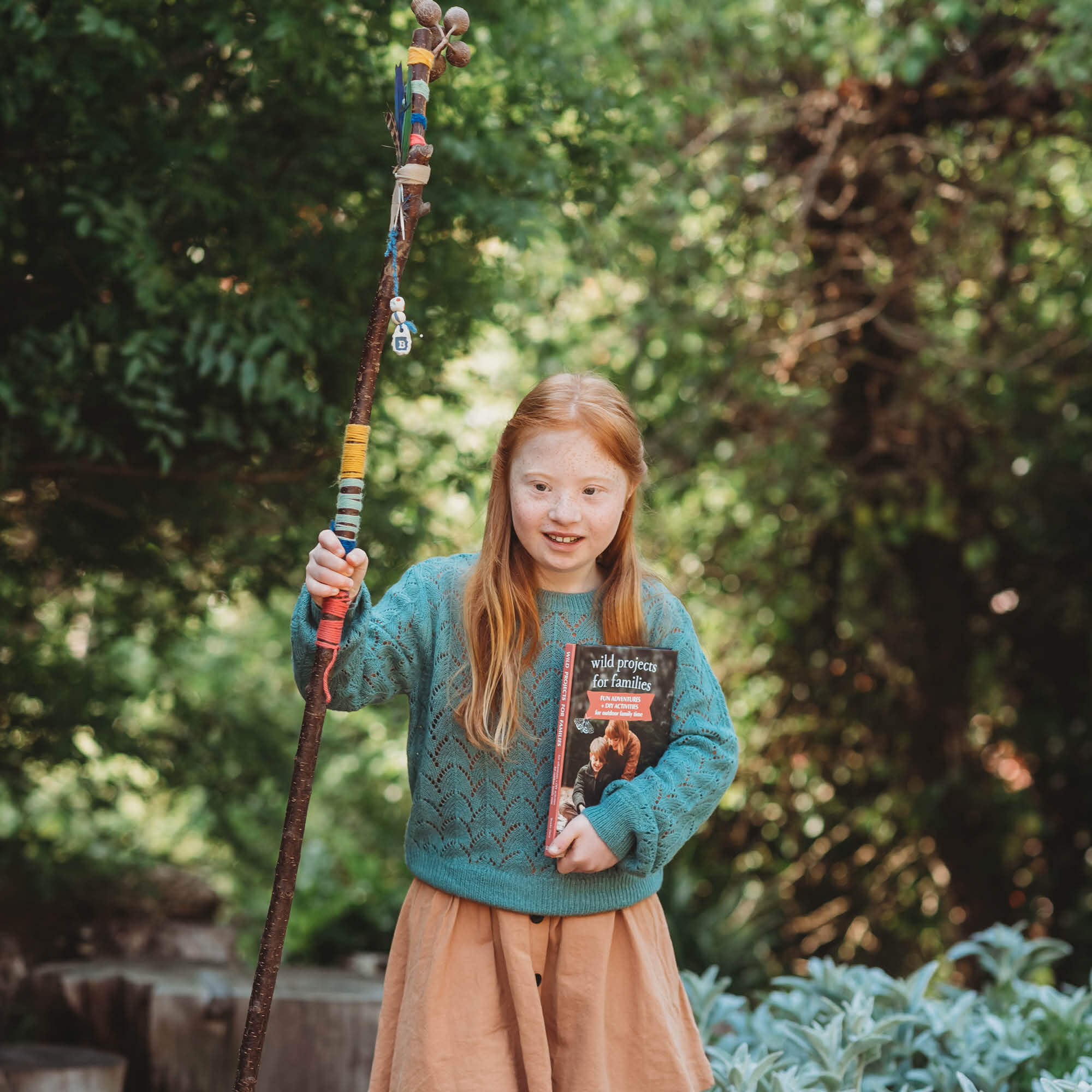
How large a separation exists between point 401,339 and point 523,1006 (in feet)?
3.23

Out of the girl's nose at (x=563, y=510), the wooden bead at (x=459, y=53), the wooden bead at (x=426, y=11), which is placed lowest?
the girl's nose at (x=563, y=510)

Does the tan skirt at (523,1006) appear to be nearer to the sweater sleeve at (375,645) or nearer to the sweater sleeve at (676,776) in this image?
the sweater sleeve at (676,776)

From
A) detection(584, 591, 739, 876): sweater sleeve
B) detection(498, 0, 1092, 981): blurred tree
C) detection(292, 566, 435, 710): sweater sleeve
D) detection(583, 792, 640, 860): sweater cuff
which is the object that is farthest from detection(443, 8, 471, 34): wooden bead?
detection(498, 0, 1092, 981): blurred tree

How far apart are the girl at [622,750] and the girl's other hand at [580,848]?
106 mm

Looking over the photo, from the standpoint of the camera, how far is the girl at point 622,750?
185cm

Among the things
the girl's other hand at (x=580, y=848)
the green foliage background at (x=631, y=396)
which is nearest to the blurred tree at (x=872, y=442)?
the green foliage background at (x=631, y=396)

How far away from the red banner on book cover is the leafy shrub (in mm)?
898

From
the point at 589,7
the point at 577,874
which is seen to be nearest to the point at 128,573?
the point at 577,874

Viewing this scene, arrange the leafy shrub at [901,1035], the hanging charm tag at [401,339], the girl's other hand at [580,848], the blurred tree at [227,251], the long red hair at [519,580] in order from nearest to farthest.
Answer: the hanging charm tag at [401,339] < the girl's other hand at [580,848] < the long red hair at [519,580] < the leafy shrub at [901,1035] < the blurred tree at [227,251]

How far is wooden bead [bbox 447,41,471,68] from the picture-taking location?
1827 millimetres

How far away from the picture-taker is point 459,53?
1829 millimetres

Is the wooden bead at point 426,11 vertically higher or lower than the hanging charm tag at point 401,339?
higher

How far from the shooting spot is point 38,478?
3.18m

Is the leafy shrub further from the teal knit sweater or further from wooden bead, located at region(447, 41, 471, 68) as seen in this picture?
wooden bead, located at region(447, 41, 471, 68)
